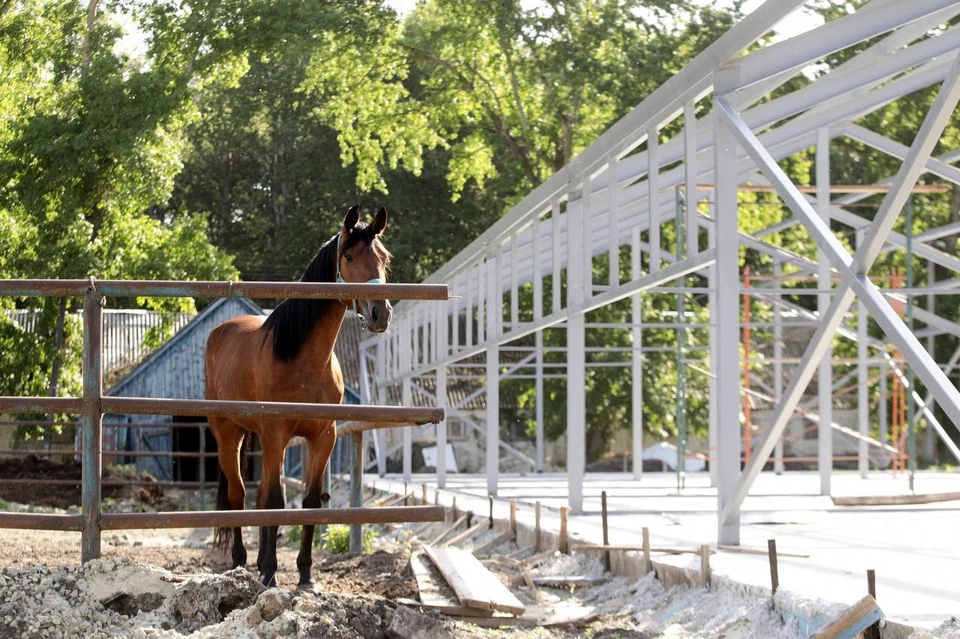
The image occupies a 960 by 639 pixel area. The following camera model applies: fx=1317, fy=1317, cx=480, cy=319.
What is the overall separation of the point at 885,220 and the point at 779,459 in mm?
14507

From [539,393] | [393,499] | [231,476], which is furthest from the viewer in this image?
[539,393]

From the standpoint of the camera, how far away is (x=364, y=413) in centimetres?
525

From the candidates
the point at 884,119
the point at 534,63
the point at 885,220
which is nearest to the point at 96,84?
the point at 534,63

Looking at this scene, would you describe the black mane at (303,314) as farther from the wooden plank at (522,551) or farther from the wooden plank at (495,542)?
the wooden plank at (495,542)

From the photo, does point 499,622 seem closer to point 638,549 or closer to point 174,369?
point 638,549

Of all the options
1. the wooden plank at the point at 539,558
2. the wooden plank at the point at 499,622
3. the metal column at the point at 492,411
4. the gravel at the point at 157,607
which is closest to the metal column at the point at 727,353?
the wooden plank at the point at 539,558

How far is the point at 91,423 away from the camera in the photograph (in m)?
5.13

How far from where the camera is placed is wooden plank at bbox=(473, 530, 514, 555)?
36.8 feet

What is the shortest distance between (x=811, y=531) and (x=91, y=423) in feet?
20.5

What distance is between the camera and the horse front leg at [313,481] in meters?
7.18

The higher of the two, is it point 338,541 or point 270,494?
point 270,494

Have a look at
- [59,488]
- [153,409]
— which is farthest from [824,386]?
[59,488]

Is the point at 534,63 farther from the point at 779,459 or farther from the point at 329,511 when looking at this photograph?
the point at 329,511

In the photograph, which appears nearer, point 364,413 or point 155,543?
point 364,413
